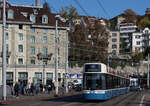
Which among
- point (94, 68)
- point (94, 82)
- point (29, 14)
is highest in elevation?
point (29, 14)

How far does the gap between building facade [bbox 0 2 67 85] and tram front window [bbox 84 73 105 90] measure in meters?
40.5

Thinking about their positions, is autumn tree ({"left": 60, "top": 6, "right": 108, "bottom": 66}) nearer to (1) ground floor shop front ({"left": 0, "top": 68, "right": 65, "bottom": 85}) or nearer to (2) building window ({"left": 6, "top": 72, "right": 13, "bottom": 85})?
(1) ground floor shop front ({"left": 0, "top": 68, "right": 65, "bottom": 85})

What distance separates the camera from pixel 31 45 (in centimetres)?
7412

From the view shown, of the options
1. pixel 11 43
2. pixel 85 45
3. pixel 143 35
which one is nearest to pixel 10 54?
pixel 11 43

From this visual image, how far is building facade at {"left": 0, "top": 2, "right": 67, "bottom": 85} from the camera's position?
70312 mm

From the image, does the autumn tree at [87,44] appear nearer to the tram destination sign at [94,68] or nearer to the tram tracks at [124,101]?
the tram tracks at [124,101]

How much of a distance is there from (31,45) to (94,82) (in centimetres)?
4760

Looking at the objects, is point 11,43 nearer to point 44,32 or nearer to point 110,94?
point 44,32

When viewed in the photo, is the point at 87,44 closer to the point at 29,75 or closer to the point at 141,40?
the point at 29,75

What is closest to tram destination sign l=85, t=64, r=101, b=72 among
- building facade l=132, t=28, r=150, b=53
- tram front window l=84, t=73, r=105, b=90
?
tram front window l=84, t=73, r=105, b=90

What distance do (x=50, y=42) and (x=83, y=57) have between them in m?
11.0

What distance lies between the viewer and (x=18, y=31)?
7162cm

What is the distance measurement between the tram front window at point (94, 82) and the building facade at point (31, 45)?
40.5 meters

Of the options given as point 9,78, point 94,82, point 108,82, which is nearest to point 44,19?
point 9,78
